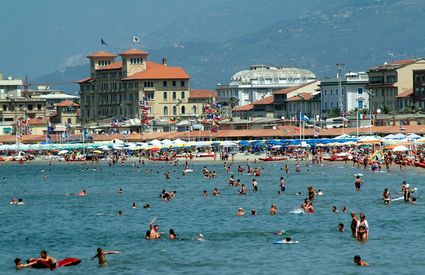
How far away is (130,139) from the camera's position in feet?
611

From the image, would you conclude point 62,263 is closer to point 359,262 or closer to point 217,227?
point 359,262

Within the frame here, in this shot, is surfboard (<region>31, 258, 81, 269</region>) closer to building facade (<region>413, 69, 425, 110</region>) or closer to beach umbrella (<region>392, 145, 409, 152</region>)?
beach umbrella (<region>392, 145, 409, 152</region>)

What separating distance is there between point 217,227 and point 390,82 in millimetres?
119310

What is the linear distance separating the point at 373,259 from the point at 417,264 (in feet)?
6.87

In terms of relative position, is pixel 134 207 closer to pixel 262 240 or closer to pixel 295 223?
pixel 295 223

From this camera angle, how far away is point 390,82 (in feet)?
607

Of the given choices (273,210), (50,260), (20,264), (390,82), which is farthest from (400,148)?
(50,260)

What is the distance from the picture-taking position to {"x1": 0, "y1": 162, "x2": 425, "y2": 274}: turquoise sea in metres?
54.4

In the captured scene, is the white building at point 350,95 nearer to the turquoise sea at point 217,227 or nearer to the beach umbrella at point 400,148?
the beach umbrella at point 400,148

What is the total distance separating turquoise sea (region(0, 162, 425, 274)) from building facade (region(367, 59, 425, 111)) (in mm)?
71607

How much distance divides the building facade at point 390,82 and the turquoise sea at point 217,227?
235 feet

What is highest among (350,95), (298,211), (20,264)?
(350,95)

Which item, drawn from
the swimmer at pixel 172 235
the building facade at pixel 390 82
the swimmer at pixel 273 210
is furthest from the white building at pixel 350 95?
the swimmer at pixel 172 235

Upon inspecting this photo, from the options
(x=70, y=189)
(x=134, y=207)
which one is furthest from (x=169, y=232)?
(x=70, y=189)
